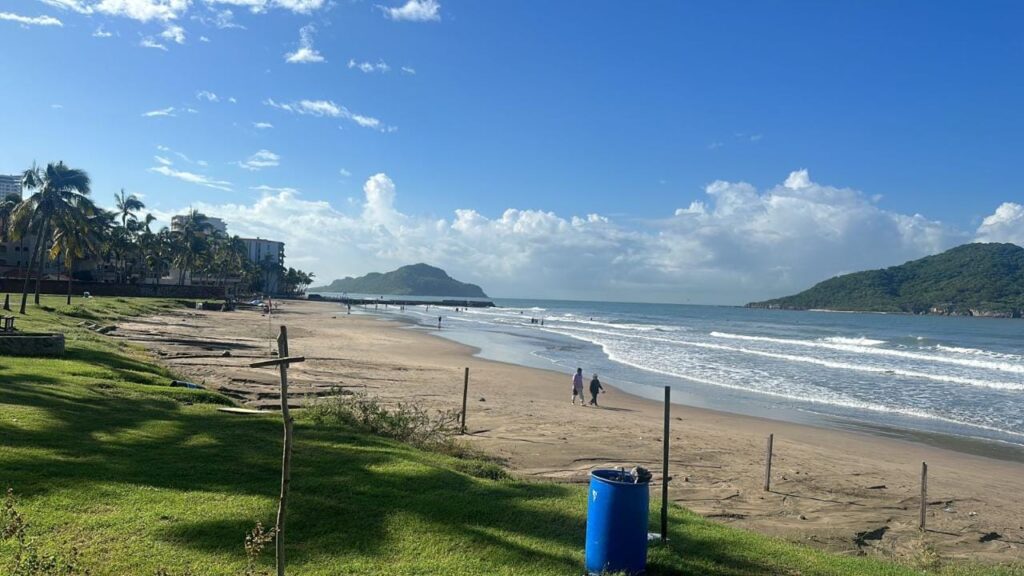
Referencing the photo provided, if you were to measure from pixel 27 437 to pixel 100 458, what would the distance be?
1039mm

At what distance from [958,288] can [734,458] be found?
190 m

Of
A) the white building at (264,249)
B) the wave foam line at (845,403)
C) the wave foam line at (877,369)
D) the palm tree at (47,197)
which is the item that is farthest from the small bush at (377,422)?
the white building at (264,249)

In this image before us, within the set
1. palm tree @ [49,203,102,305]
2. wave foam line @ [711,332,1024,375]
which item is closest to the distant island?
wave foam line @ [711,332,1024,375]

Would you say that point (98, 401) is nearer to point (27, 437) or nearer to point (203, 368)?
point (27, 437)

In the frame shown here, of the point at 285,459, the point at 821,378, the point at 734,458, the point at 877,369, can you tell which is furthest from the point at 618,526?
the point at 877,369

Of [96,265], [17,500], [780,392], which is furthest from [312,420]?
[96,265]

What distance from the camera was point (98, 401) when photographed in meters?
10.1

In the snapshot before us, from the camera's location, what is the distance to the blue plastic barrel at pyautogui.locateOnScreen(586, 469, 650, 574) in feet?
17.4

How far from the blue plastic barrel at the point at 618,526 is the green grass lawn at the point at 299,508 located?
36cm

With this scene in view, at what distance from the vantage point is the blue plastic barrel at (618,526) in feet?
17.4

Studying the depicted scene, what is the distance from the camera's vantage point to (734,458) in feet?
44.1

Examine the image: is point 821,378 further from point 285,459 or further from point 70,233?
point 70,233

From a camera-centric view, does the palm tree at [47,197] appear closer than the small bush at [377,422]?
No

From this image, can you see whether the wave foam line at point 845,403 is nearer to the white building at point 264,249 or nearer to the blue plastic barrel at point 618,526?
the blue plastic barrel at point 618,526
